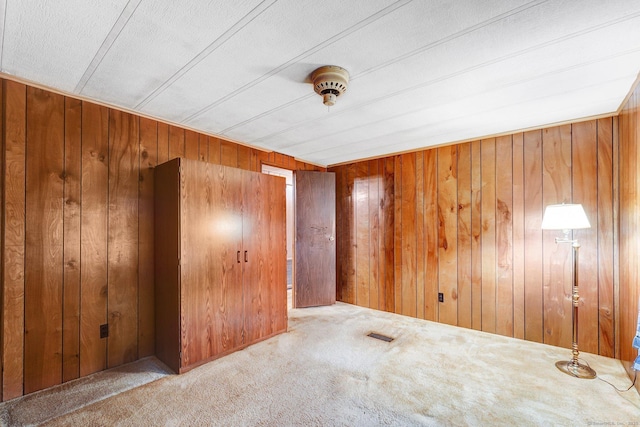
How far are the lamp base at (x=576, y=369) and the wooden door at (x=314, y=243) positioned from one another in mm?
2658

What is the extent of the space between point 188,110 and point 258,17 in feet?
4.55

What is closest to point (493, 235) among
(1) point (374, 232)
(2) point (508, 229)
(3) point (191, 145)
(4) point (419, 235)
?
(2) point (508, 229)

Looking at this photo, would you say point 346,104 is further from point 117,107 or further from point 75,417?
point 75,417

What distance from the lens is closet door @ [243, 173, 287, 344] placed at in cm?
282

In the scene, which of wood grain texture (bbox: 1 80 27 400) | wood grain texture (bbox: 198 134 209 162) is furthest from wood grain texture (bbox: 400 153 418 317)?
wood grain texture (bbox: 1 80 27 400)

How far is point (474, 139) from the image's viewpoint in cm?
323

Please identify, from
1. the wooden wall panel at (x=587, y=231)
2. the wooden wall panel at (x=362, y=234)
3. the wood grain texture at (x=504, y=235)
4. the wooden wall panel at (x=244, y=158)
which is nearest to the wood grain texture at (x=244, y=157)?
the wooden wall panel at (x=244, y=158)

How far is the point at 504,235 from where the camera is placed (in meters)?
3.07

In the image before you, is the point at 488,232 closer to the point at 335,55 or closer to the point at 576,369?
the point at 576,369

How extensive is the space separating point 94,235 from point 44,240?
292 mm

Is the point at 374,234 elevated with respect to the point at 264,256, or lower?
elevated

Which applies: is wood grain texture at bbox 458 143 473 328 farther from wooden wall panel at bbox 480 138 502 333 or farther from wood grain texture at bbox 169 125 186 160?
wood grain texture at bbox 169 125 186 160

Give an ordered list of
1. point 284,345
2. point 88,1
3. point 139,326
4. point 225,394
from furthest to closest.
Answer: point 284,345
point 139,326
point 225,394
point 88,1

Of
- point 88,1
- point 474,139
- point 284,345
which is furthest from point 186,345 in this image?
point 474,139
